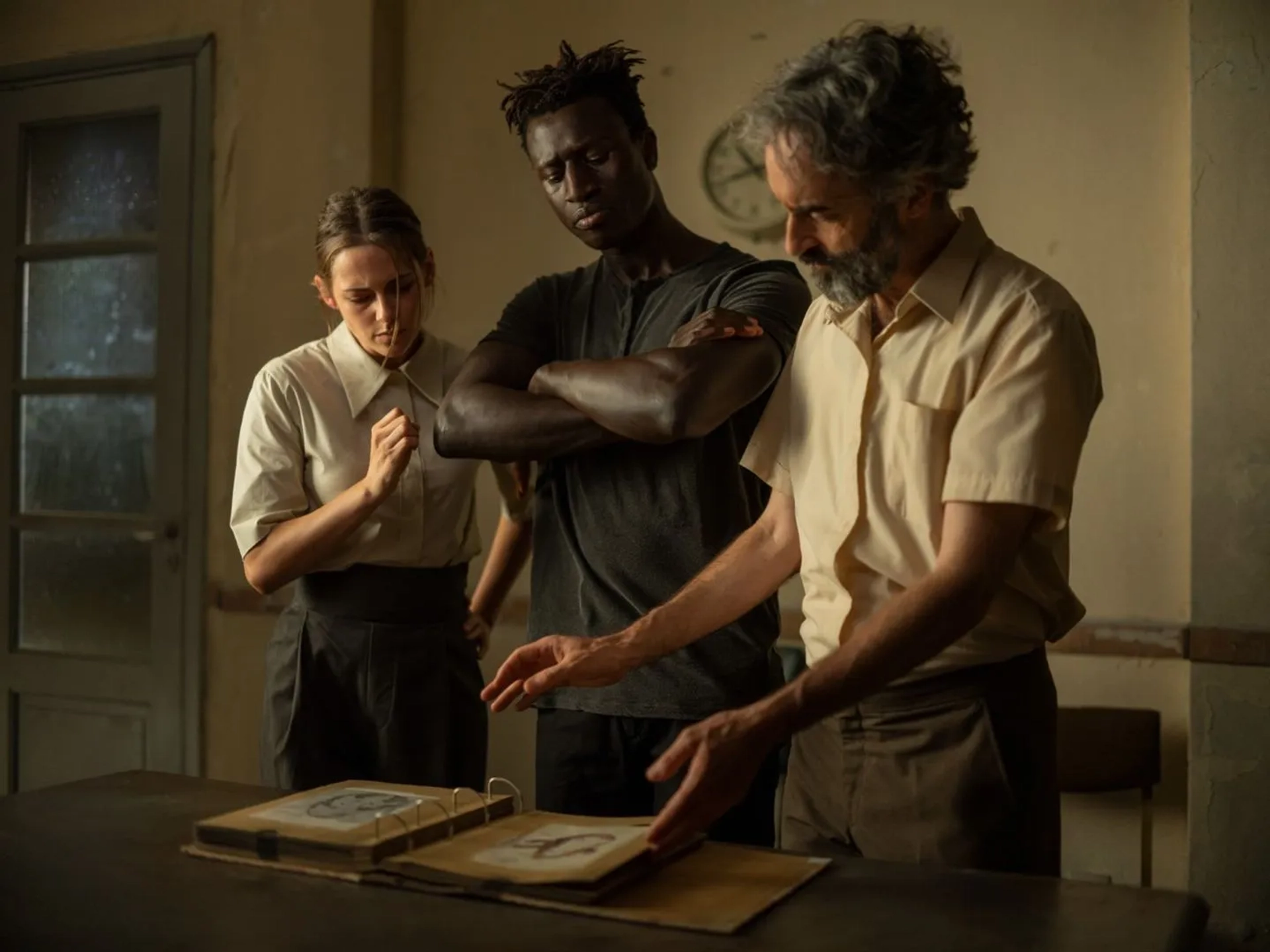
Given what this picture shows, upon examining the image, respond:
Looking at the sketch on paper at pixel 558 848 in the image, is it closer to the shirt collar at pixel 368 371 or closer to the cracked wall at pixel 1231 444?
the shirt collar at pixel 368 371

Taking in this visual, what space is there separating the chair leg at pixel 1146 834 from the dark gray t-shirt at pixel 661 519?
1.78m

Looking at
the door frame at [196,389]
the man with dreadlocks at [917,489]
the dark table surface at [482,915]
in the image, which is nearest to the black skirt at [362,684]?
the man with dreadlocks at [917,489]

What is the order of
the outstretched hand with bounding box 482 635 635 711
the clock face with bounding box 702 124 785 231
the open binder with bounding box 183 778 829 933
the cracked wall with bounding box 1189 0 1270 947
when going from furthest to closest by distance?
the clock face with bounding box 702 124 785 231 → the cracked wall with bounding box 1189 0 1270 947 → the outstretched hand with bounding box 482 635 635 711 → the open binder with bounding box 183 778 829 933

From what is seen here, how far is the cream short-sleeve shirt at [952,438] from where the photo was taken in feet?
5.72

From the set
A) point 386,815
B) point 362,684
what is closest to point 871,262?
point 386,815

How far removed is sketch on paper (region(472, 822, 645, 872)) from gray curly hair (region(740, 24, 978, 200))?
86cm

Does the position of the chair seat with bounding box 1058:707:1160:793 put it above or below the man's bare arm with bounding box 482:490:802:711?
below

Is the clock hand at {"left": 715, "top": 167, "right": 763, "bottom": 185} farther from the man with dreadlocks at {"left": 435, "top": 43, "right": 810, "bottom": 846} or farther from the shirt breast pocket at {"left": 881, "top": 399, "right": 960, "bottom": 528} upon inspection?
the shirt breast pocket at {"left": 881, "top": 399, "right": 960, "bottom": 528}

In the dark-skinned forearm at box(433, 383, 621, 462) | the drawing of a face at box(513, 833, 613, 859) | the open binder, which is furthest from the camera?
the dark-skinned forearm at box(433, 383, 621, 462)

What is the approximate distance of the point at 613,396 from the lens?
7.31 ft

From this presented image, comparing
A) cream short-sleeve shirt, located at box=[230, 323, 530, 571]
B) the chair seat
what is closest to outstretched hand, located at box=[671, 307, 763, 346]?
cream short-sleeve shirt, located at box=[230, 323, 530, 571]

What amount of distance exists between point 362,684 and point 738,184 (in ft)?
6.99

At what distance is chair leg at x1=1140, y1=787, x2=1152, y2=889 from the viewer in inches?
144

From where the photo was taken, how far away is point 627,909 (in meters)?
1.51
